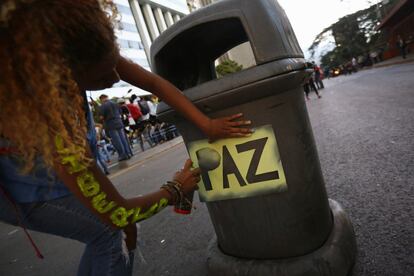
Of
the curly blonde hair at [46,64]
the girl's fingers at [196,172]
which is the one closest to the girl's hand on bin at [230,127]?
the girl's fingers at [196,172]

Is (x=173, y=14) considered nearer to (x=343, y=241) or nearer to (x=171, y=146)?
(x=171, y=146)

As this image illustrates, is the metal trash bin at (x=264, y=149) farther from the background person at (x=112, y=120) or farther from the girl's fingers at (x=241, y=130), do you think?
the background person at (x=112, y=120)

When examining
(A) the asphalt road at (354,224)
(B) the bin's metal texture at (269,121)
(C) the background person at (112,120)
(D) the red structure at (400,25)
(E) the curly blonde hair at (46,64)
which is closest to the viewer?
(E) the curly blonde hair at (46,64)

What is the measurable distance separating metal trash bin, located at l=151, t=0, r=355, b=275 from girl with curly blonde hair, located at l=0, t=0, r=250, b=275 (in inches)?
3.6

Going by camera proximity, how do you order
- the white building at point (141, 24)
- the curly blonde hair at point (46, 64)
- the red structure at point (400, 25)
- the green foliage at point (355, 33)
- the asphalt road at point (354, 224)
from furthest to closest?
the green foliage at point (355, 33) < the white building at point (141, 24) < the red structure at point (400, 25) < the asphalt road at point (354, 224) < the curly blonde hair at point (46, 64)

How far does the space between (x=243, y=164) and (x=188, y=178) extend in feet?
0.80

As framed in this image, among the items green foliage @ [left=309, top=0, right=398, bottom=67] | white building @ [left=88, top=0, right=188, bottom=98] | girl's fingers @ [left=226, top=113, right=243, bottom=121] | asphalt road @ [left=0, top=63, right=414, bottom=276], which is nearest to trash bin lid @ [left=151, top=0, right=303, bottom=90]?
girl's fingers @ [left=226, top=113, right=243, bottom=121]

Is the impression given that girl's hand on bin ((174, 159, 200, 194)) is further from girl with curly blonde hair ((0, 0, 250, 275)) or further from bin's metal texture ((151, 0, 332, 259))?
bin's metal texture ((151, 0, 332, 259))

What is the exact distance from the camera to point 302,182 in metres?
1.46

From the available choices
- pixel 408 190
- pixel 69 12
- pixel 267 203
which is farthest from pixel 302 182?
pixel 408 190

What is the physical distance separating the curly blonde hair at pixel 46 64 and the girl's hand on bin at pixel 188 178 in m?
0.46

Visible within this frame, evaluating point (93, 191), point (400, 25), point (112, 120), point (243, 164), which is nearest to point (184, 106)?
point (243, 164)

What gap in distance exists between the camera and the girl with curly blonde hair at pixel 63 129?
948 millimetres

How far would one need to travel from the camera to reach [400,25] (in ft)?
109
